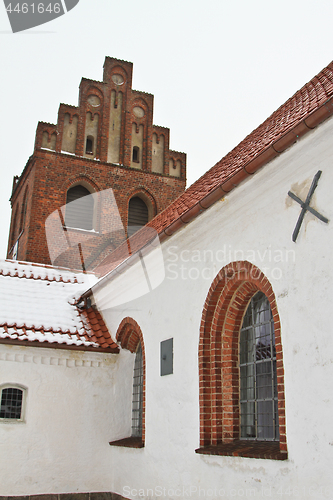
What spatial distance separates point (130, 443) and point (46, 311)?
3187 millimetres

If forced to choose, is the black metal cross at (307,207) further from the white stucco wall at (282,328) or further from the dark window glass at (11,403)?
the dark window glass at (11,403)

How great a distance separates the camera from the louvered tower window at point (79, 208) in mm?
16062

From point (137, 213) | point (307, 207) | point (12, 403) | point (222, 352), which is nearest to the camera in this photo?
point (307, 207)

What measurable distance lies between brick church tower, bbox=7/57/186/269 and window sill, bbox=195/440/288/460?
10.4 m

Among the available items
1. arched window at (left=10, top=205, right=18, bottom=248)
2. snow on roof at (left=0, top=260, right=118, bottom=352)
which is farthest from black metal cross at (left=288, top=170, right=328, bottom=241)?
arched window at (left=10, top=205, right=18, bottom=248)

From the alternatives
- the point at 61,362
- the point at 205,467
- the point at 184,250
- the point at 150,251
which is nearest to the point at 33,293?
the point at 61,362

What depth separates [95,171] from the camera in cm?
1677

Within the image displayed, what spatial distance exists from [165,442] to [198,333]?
69.1 inches

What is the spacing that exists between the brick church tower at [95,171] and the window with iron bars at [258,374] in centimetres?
1008

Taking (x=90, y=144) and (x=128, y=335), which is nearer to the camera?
(x=128, y=335)

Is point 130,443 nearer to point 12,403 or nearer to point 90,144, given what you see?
point 12,403

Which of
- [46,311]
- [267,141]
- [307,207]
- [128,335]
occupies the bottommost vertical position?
[128,335]

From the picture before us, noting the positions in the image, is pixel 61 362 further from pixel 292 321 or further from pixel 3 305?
pixel 292 321

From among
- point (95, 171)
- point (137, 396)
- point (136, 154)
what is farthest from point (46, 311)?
point (136, 154)
